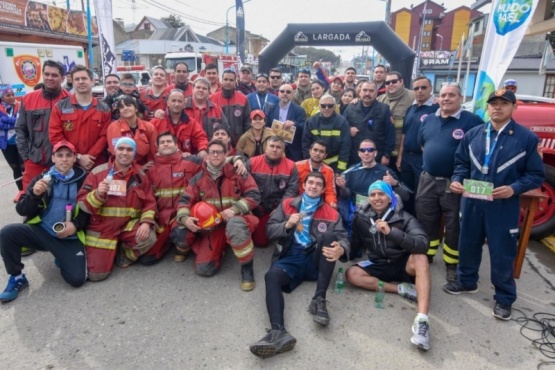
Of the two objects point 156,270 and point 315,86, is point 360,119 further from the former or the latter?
point 156,270

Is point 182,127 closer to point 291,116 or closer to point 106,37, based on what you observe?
point 291,116

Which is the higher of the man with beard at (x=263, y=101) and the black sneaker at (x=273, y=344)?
the man with beard at (x=263, y=101)

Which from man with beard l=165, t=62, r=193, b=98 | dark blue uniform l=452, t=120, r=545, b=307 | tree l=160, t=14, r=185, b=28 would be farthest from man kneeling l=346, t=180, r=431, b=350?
tree l=160, t=14, r=185, b=28

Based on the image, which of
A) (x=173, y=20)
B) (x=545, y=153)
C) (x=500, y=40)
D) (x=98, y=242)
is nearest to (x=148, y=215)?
(x=98, y=242)

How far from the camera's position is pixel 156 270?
155 inches

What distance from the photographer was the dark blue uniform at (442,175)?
365 cm

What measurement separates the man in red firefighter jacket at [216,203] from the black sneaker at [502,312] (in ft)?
7.46

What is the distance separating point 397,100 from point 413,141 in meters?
1.14

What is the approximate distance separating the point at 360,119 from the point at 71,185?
3.60 metres

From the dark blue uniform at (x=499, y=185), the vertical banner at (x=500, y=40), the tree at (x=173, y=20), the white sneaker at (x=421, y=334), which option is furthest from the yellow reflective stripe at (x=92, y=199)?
the tree at (x=173, y=20)

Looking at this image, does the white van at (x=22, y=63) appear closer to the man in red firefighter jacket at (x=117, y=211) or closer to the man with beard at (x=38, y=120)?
the man with beard at (x=38, y=120)

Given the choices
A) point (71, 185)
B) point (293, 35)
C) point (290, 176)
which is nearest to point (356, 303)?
point (290, 176)

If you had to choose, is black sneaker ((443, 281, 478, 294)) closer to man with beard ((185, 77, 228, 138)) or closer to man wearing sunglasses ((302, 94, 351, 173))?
man wearing sunglasses ((302, 94, 351, 173))

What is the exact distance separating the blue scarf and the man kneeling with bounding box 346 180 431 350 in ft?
1.45
